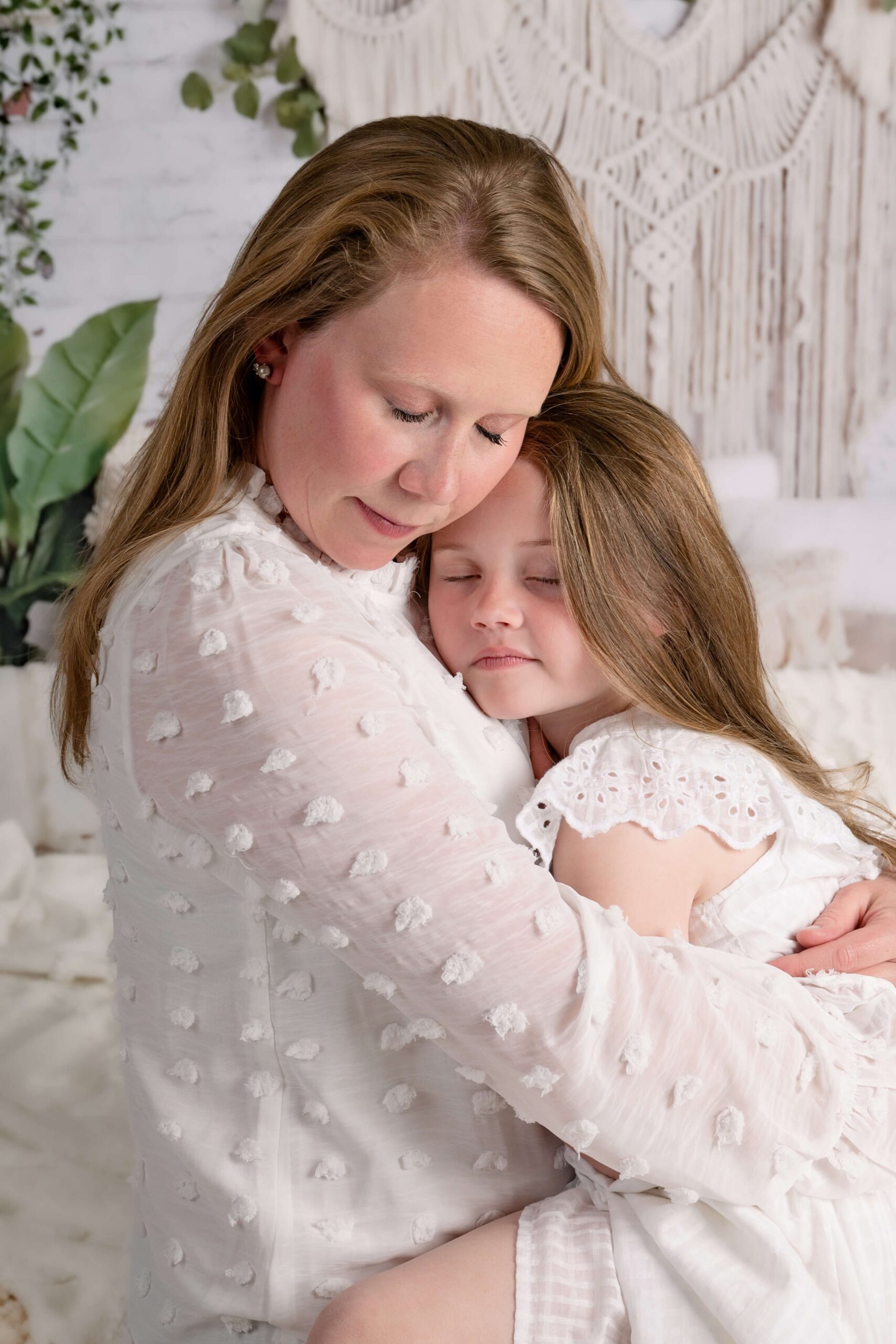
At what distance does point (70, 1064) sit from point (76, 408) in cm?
155

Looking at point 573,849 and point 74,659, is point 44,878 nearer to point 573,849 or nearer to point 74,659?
point 74,659

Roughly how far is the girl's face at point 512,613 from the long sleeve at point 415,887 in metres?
0.33

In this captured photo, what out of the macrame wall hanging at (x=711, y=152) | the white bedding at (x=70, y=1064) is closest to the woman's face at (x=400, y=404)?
the white bedding at (x=70, y=1064)

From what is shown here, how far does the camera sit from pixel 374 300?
1.04 metres

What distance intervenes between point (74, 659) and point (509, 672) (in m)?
0.47

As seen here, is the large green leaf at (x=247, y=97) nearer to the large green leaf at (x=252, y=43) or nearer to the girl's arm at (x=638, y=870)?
the large green leaf at (x=252, y=43)

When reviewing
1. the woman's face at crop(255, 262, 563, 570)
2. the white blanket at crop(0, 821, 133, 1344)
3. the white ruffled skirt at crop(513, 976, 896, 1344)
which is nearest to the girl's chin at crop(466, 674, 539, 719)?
the woman's face at crop(255, 262, 563, 570)

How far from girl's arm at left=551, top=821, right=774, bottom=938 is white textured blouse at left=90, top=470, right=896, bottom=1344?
0.09m

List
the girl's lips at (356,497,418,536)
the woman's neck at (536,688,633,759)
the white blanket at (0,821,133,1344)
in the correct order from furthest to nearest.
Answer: the white blanket at (0,821,133,1344)
the woman's neck at (536,688,633,759)
the girl's lips at (356,497,418,536)

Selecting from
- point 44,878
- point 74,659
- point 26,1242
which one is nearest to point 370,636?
point 74,659

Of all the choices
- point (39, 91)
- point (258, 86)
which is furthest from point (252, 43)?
point (39, 91)

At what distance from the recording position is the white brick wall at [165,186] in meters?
2.68

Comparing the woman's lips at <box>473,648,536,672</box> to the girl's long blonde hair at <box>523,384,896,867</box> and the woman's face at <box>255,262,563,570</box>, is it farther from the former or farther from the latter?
the woman's face at <box>255,262,563,570</box>

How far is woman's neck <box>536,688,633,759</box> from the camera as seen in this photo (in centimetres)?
142
